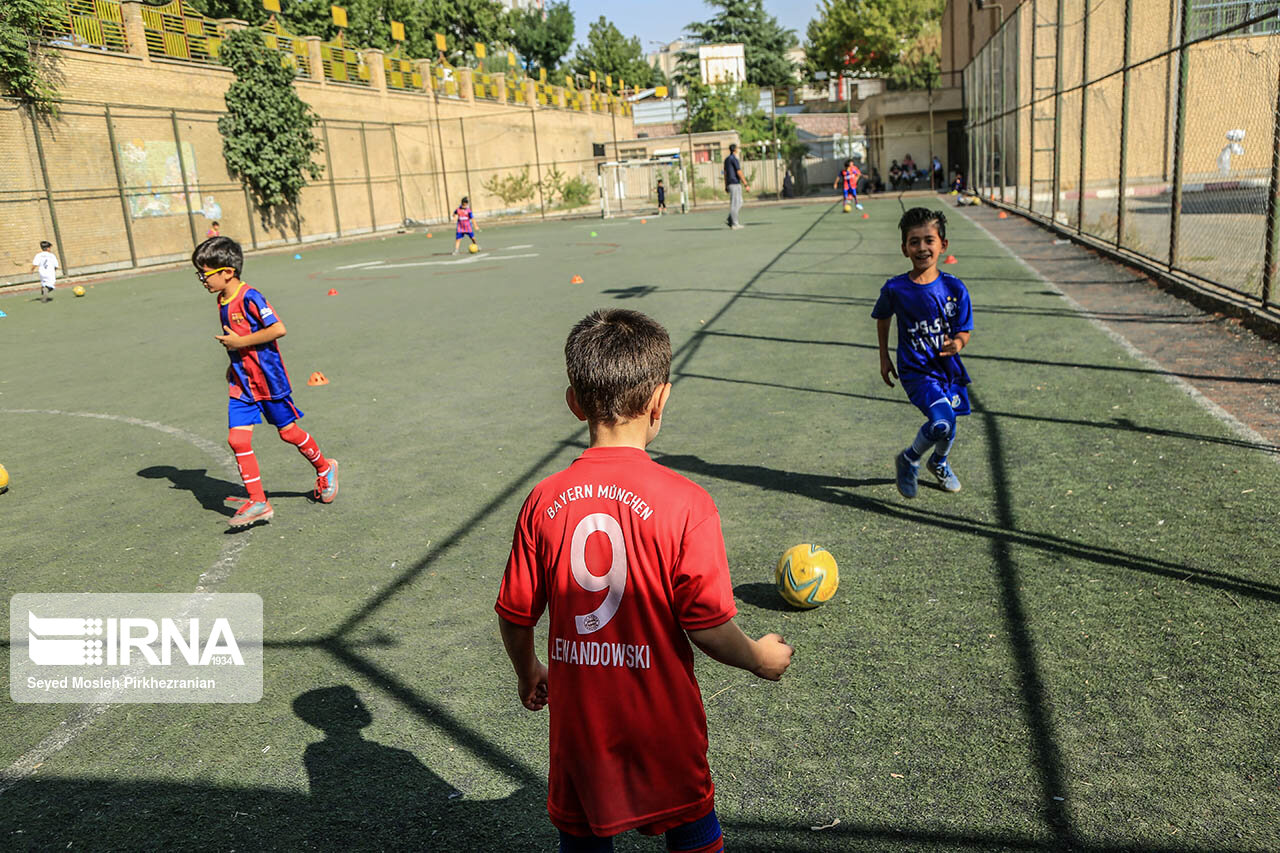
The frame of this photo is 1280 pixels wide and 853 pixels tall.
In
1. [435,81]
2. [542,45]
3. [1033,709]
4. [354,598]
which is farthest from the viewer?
[542,45]

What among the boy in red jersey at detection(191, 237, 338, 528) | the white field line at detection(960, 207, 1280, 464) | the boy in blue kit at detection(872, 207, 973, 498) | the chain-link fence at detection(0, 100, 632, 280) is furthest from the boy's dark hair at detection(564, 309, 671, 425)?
the chain-link fence at detection(0, 100, 632, 280)

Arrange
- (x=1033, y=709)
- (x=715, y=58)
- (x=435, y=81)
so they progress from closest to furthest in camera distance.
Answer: (x=1033, y=709), (x=435, y=81), (x=715, y=58)

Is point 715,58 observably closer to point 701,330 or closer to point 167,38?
point 167,38

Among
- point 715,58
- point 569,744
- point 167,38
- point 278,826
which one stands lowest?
point 278,826

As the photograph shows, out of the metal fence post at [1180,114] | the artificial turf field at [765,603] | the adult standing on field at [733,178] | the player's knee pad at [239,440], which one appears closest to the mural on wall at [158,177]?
the adult standing on field at [733,178]

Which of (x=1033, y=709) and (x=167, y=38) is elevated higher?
(x=167, y=38)

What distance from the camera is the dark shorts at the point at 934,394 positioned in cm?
521

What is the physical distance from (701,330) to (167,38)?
28565 mm

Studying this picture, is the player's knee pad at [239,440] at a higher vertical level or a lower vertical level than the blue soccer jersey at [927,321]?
lower

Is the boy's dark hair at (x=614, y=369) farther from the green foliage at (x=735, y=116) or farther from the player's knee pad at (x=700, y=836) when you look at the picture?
the green foliage at (x=735, y=116)

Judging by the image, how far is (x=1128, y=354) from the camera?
835 cm

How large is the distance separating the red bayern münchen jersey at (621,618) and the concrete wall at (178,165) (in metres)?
27.7

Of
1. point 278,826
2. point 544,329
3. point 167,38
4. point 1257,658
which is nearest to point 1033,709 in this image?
point 1257,658

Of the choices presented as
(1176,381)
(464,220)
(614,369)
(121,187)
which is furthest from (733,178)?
(614,369)
